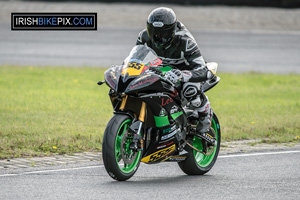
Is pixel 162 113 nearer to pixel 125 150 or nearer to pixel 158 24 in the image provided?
pixel 125 150

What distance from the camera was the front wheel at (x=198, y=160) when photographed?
8023mm

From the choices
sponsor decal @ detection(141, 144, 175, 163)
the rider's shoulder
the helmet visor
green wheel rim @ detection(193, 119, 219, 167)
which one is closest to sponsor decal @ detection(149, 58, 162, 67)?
the helmet visor

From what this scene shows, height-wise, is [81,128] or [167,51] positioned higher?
[167,51]

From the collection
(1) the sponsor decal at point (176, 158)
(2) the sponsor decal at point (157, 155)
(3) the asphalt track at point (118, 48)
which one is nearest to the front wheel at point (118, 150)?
(2) the sponsor decal at point (157, 155)

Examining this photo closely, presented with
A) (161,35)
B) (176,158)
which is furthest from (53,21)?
(161,35)

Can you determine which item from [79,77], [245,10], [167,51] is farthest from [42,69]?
[245,10]

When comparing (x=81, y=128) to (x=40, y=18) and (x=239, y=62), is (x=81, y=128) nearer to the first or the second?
(x=239, y=62)

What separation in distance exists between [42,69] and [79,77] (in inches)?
65.7

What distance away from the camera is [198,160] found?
27.3 ft

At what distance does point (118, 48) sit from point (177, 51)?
1610cm

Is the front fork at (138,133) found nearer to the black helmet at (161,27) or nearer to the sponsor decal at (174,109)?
the sponsor decal at (174,109)

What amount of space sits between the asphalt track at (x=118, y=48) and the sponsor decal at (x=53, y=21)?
0.48m

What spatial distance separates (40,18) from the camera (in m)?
26.7

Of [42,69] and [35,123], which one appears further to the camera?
[42,69]
